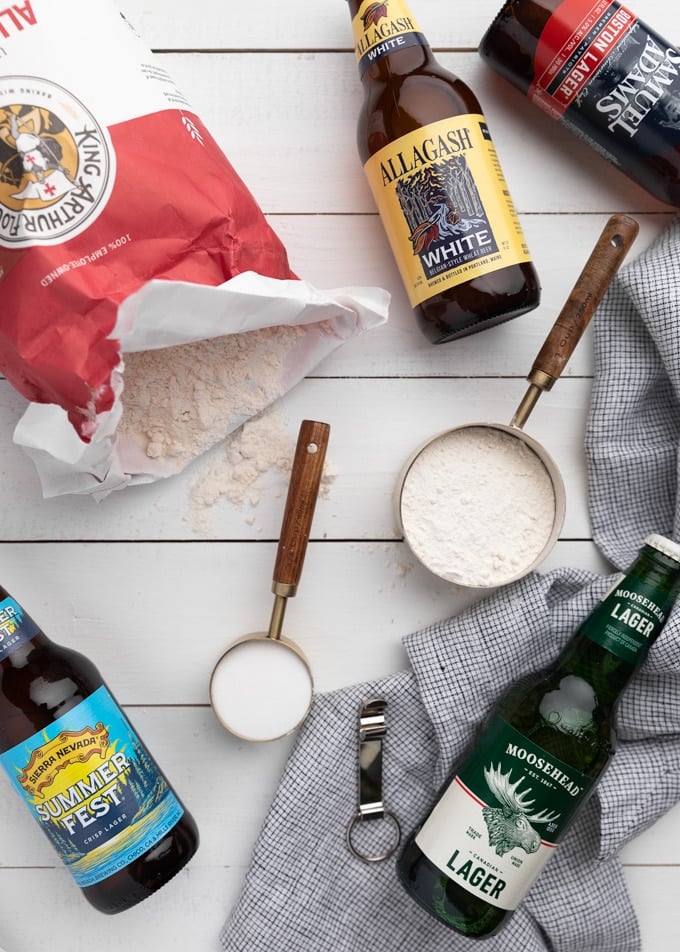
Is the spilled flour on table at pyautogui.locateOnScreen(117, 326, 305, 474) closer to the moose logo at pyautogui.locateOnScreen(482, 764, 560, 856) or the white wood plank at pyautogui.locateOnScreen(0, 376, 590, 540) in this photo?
the white wood plank at pyautogui.locateOnScreen(0, 376, 590, 540)

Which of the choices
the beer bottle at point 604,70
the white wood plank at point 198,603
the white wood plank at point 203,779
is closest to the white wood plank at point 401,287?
the beer bottle at point 604,70

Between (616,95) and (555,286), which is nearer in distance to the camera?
(616,95)

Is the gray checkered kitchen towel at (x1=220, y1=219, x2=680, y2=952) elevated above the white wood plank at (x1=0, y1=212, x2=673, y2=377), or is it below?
below

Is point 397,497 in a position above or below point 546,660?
above

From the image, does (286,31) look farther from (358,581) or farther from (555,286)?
(358,581)

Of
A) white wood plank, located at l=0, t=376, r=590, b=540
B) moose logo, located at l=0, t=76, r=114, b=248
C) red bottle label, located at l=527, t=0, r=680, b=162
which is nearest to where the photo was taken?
moose logo, located at l=0, t=76, r=114, b=248

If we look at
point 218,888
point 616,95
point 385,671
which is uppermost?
point 616,95

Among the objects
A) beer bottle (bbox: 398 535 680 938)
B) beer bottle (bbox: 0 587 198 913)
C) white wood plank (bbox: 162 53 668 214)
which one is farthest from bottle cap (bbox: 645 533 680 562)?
beer bottle (bbox: 0 587 198 913)

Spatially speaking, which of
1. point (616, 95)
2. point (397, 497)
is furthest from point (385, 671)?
point (616, 95)
